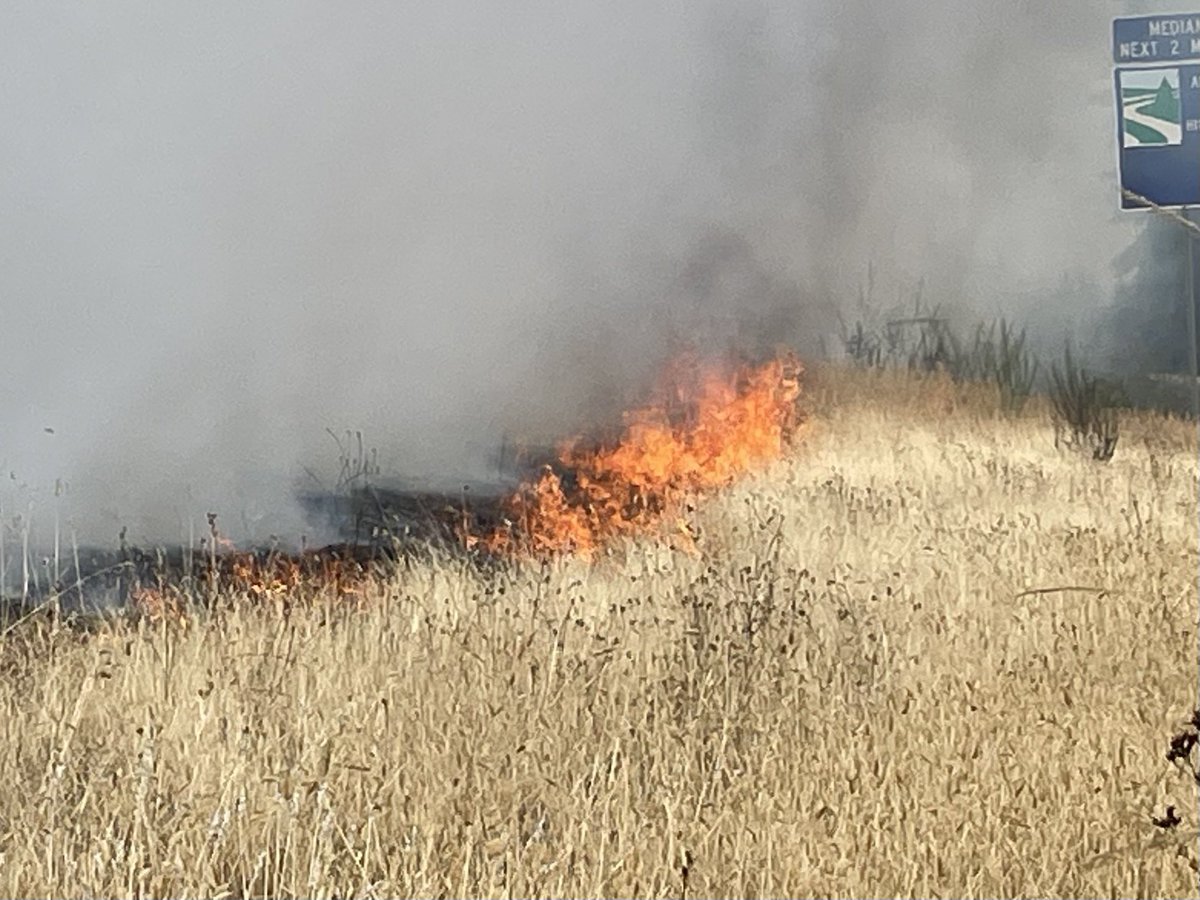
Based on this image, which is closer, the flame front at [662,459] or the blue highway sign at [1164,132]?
the blue highway sign at [1164,132]

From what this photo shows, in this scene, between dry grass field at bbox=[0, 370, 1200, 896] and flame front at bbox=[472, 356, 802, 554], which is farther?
flame front at bbox=[472, 356, 802, 554]

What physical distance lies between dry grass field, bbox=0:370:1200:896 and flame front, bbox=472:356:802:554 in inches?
45.8

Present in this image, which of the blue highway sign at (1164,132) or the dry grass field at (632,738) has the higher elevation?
the blue highway sign at (1164,132)

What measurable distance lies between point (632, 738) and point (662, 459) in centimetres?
531

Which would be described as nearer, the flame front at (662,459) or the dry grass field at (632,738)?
the dry grass field at (632,738)

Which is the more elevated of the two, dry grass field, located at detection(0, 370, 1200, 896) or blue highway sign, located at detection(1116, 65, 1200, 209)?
blue highway sign, located at detection(1116, 65, 1200, 209)

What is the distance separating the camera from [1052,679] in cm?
457

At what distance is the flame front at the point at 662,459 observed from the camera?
7824mm

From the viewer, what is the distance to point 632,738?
13.2 ft

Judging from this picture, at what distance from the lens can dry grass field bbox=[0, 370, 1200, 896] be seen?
3.20 meters

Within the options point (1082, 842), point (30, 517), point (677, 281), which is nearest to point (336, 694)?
point (1082, 842)

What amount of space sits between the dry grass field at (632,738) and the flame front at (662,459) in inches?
45.8

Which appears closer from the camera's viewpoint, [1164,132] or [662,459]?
[1164,132]

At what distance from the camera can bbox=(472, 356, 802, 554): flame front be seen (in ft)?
25.7
